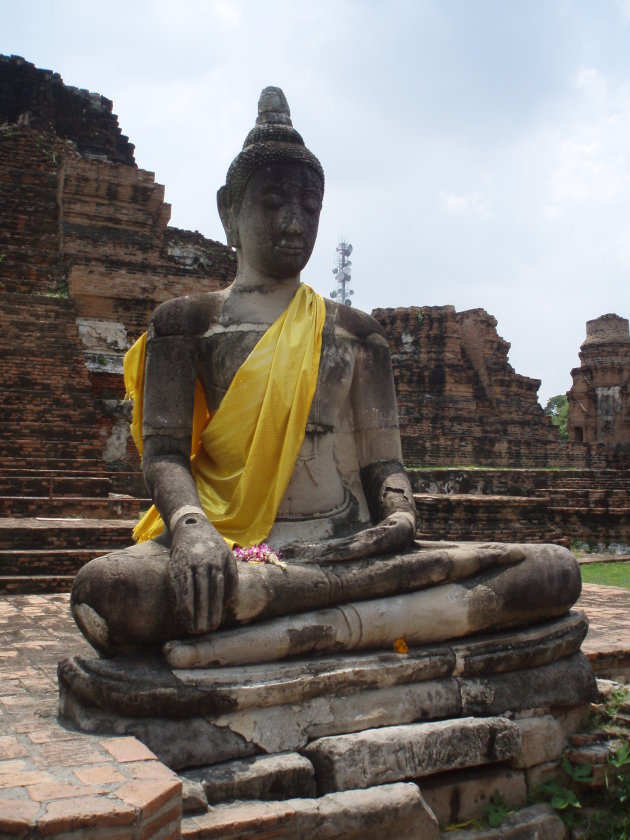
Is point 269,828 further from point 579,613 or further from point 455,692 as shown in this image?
point 579,613

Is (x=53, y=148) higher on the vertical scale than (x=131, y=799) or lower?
higher

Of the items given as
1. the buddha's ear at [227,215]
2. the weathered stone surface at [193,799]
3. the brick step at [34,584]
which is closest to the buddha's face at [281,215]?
the buddha's ear at [227,215]

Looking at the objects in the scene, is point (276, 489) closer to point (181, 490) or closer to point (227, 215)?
point (181, 490)

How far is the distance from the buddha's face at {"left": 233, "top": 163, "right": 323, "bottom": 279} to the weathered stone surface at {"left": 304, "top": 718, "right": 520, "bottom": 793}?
199cm

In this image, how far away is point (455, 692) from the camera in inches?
123

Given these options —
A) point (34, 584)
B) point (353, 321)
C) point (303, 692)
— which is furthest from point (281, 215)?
point (34, 584)

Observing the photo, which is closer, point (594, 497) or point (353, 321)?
point (353, 321)

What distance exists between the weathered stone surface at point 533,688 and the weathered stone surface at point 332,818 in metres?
0.49

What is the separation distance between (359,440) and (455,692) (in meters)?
1.25

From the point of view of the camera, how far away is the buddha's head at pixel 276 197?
12.4 feet

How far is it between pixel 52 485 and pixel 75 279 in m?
6.57

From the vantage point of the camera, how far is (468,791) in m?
3.02

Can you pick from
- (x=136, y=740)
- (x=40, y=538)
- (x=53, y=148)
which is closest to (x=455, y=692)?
(x=136, y=740)

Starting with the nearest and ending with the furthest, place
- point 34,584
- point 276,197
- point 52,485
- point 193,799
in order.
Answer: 1. point 193,799
2. point 276,197
3. point 34,584
4. point 52,485
